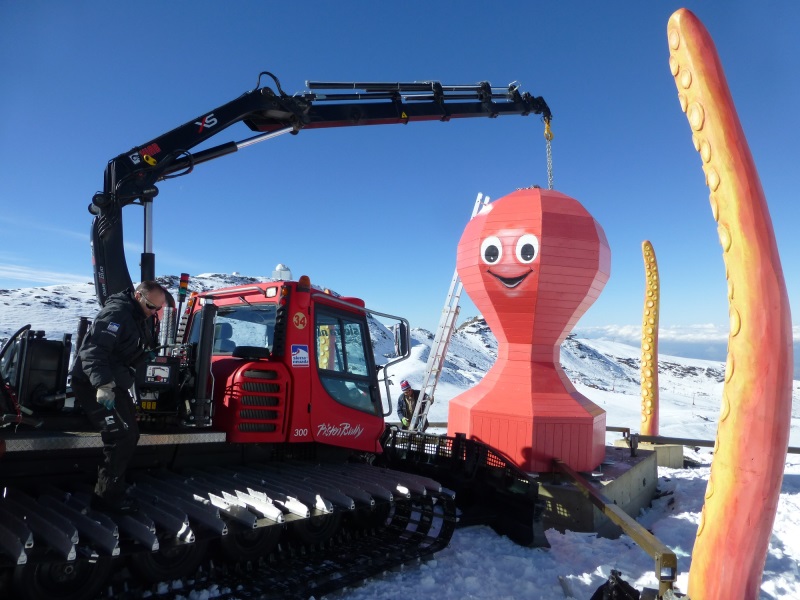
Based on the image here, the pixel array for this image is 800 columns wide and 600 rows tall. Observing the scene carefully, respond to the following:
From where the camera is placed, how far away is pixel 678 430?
1752 cm

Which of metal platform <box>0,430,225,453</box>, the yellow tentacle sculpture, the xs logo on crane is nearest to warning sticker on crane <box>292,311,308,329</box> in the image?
metal platform <box>0,430,225,453</box>

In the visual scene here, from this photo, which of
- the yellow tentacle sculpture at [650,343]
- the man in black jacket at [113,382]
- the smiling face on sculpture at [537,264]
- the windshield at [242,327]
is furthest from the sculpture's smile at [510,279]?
the yellow tentacle sculpture at [650,343]

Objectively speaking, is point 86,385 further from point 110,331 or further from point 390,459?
point 390,459

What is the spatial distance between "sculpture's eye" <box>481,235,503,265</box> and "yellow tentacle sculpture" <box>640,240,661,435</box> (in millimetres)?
5625

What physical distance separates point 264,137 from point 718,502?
6.16 meters

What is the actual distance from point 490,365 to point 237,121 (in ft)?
96.8

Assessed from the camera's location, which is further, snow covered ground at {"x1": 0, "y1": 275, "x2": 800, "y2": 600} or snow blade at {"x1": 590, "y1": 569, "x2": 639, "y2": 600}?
snow covered ground at {"x1": 0, "y1": 275, "x2": 800, "y2": 600}

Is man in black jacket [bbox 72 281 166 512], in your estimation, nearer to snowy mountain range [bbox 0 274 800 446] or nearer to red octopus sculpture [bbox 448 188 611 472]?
red octopus sculpture [bbox 448 188 611 472]

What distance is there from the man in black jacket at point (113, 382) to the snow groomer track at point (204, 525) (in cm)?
19

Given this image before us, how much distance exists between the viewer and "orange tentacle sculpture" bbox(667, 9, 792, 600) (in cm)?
338

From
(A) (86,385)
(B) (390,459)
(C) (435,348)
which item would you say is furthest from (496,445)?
(A) (86,385)

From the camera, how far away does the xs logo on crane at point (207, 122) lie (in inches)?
255

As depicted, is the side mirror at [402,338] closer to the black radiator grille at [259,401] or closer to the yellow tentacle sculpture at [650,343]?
the black radiator grille at [259,401]

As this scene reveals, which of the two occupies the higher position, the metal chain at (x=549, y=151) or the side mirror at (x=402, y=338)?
the metal chain at (x=549, y=151)
